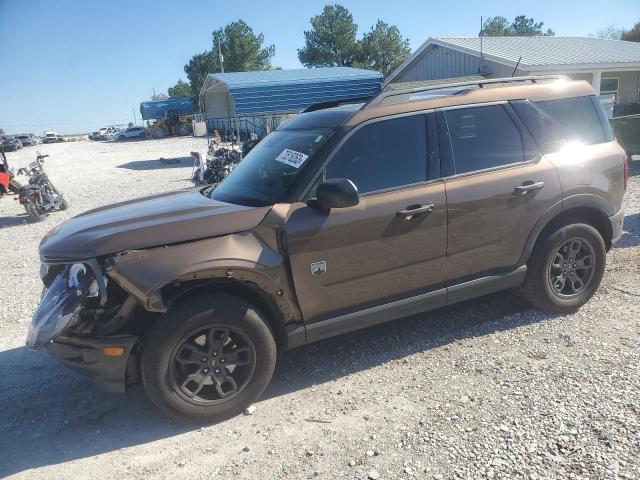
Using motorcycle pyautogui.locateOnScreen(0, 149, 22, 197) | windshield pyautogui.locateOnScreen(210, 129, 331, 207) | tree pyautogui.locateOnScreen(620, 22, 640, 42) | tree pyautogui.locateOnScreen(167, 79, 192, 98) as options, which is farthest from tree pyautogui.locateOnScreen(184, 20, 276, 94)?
windshield pyautogui.locateOnScreen(210, 129, 331, 207)

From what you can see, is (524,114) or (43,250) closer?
(43,250)

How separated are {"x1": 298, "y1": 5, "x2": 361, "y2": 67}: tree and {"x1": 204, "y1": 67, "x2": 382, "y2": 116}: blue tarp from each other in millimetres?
47677

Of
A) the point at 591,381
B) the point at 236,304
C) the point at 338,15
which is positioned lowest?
the point at 591,381

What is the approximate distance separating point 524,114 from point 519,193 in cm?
69

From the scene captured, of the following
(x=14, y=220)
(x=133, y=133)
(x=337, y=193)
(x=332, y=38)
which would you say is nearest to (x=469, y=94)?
(x=337, y=193)

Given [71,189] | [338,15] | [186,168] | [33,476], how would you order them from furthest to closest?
[338,15] → [186,168] → [71,189] → [33,476]

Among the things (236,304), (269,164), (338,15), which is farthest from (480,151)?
(338,15)

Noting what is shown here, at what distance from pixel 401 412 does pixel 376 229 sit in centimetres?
122

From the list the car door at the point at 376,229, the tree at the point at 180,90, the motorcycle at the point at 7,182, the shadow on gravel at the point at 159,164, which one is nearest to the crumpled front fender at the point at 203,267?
the car door at the point at 376,229

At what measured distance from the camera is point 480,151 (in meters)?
3.91

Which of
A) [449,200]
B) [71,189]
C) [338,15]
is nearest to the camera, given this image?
[449,200]

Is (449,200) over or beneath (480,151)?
beneath

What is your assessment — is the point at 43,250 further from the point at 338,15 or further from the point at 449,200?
the point at 338,15

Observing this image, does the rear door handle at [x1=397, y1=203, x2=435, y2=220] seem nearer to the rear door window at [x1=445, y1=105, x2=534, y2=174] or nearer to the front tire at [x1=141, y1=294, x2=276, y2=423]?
the rear door window at [x1=445, y1=105, x2=534, y2=174]
